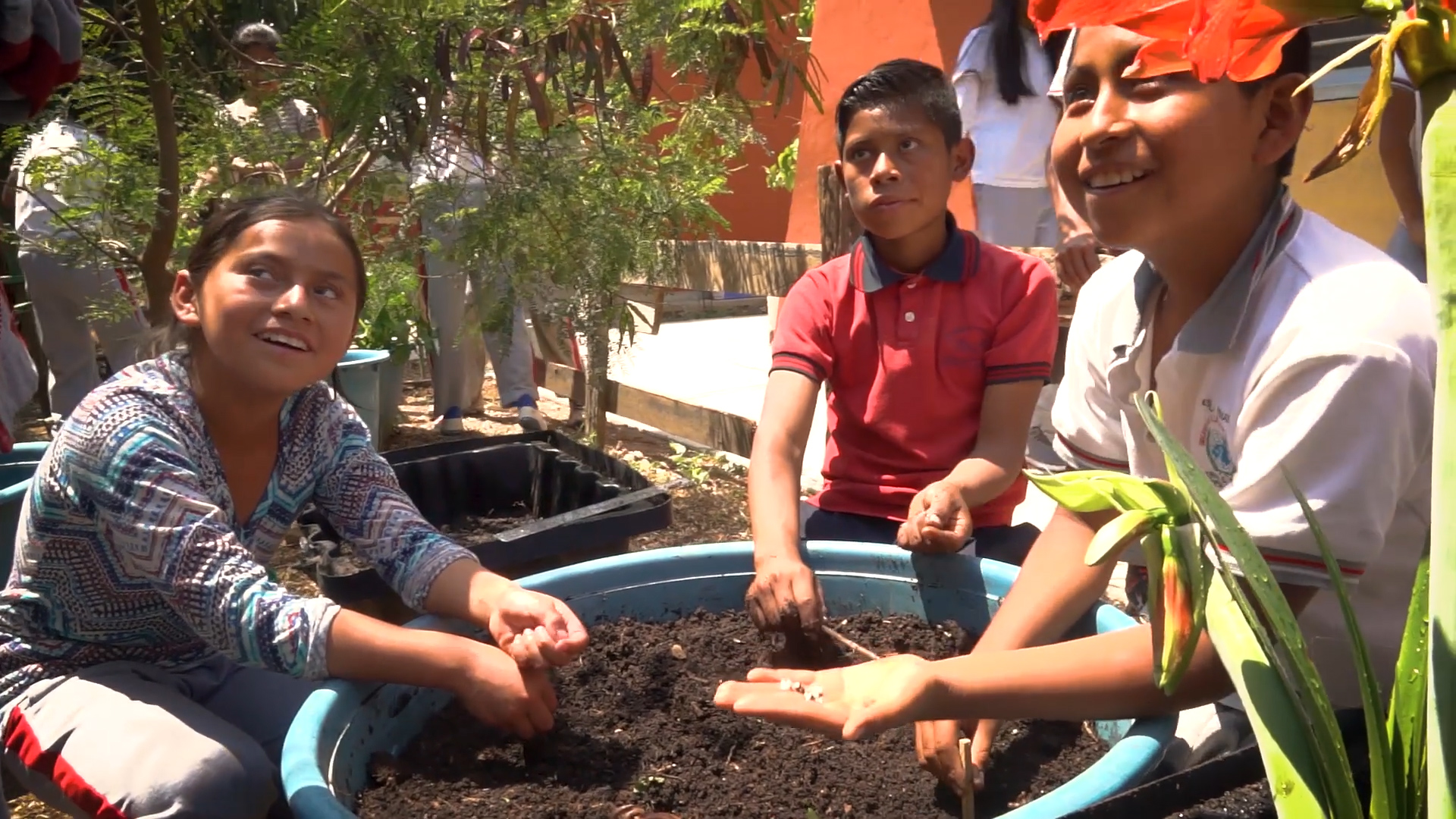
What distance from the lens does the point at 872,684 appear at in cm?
91

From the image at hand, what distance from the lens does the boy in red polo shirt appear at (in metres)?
1.87

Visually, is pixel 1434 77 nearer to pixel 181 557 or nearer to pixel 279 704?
pixel 181 557

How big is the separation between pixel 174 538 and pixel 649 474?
102 inches

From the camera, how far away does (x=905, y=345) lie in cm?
192

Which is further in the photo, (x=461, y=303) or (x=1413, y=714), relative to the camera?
(x=461, y=303)

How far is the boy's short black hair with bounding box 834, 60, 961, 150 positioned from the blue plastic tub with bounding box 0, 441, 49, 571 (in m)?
1.53

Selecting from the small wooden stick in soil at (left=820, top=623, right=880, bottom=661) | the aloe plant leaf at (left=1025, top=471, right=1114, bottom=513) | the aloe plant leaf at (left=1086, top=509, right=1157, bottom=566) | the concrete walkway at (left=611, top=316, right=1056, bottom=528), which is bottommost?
the concrete walkway at (left=611, top=316, right=1056, bottom=528)

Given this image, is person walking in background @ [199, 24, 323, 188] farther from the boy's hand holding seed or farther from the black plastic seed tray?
the boy's hand holding seed

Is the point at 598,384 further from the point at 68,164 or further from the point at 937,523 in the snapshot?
the point at 937,523

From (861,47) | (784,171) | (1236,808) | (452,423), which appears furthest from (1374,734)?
(784,171)

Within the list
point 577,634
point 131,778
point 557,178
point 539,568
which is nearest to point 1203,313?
point 577,634

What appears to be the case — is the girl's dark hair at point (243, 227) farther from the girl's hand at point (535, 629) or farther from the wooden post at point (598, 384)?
the wooden post at point (598, 384)

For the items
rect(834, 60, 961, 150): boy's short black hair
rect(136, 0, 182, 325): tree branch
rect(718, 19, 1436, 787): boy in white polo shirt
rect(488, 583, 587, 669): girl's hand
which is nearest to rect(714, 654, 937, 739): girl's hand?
rect(718, 19, 1436, 787): boy in white polo shirt

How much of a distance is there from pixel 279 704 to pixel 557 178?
159 cm
